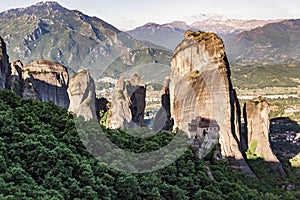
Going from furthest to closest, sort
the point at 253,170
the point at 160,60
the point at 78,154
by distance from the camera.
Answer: the point at 160,60 < the point at 253,170 < the point at 78,154

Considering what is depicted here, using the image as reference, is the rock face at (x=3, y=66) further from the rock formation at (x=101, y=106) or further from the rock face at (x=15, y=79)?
the rock formation at (x=101, y=106)

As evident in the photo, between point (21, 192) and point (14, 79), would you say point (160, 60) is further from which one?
point (21, 192)

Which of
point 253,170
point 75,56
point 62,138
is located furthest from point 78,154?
point 75,56

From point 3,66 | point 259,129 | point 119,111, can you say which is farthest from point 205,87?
point 3,66

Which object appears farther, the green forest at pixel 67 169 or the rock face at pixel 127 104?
the rock face at pixel 127 104

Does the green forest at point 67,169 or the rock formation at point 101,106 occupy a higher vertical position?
the rock formation at point 101,106

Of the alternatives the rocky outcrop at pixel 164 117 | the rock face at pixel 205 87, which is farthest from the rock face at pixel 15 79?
the rock face at pixel 205 87

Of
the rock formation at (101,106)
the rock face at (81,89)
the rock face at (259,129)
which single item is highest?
the rock face at (81,89)

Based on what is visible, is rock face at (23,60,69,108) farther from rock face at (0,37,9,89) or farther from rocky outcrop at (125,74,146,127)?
rocky outcrop at (125,74,146,127)
